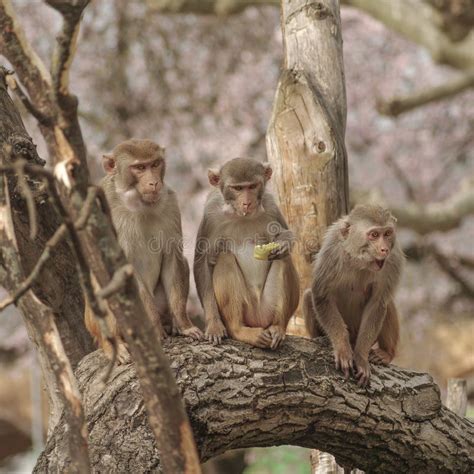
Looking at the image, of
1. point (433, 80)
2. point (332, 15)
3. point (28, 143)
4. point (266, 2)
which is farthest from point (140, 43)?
point (28, 143)

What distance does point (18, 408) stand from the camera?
49.4 ft

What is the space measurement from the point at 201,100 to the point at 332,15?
8442mm

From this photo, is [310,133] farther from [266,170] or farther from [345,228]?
[345,228]

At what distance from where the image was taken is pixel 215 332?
559cm

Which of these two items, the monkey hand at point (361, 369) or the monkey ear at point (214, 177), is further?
the monkey ear at point (214, 177)

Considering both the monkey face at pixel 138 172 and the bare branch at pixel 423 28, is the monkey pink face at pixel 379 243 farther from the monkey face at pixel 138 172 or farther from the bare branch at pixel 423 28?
the bare branch at pixel 423 28

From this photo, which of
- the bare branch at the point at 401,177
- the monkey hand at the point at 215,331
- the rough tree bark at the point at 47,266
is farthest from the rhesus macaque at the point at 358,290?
the bare branch at the point at 401,177

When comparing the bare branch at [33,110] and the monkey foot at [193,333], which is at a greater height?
Answer: the bare branch at [33,110]

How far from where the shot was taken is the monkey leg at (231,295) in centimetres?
581

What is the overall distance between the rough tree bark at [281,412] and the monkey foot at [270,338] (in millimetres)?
57

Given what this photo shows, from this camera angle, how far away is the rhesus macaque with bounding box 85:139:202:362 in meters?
5.73

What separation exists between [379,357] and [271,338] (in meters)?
1.01

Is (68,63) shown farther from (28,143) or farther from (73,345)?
(73,345)

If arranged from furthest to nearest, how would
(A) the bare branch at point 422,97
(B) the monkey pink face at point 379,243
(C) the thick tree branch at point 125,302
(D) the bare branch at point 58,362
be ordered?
(A) the bare branch at point 422,97 → (B) the monkey pink face at point 379,243 → (D) the bare branch at point 58,362 → (C) the thick tree branch at point 125,302
